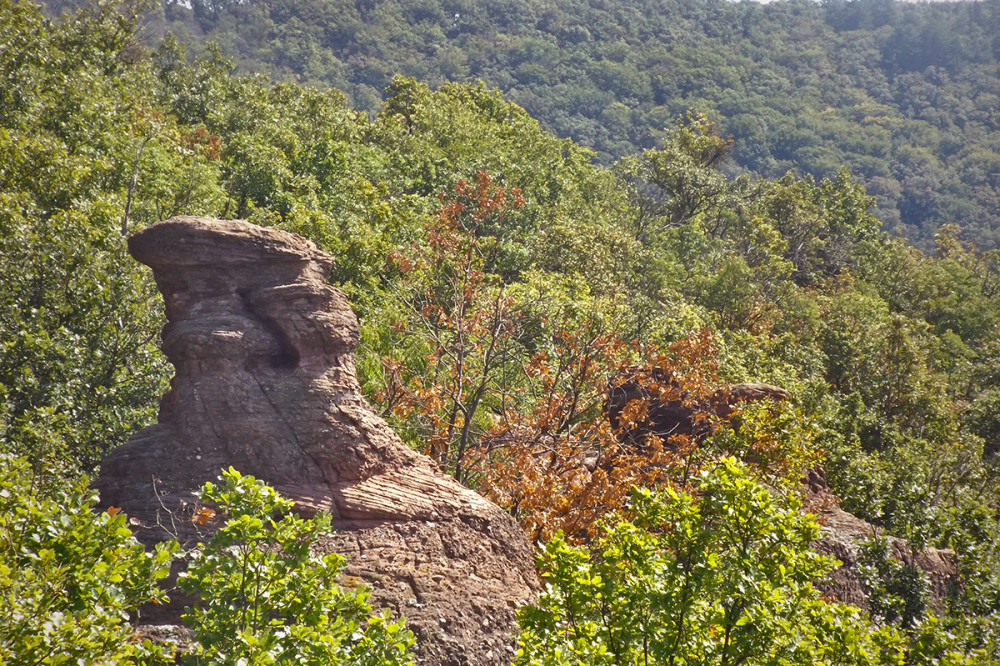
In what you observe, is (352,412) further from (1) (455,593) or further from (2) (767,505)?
(2) (767,505)

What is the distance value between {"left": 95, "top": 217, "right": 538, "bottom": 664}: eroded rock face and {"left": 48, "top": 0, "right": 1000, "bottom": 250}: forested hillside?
129 metres

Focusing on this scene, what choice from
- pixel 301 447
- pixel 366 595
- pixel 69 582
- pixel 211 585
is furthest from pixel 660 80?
pixel 69 582

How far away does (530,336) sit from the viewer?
22.0 meters

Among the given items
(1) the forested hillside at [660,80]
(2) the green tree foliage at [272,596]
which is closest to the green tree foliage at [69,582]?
(2) the green tree foliage at [272,596]

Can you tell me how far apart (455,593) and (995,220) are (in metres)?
147

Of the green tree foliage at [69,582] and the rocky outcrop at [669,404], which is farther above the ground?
the green tree foliage at [69,582]

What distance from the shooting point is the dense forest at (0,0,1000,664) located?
9.17 metres

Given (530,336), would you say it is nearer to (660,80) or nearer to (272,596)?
(272,596)

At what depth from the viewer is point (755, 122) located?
154875 millimetres

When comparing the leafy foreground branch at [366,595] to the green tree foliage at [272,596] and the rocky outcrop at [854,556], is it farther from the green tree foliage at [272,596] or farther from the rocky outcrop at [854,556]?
the rocky outcrop at [854,556]

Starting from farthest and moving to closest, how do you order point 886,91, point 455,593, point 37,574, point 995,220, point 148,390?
point 886,91 < point 995,220 < point 148,390 < point 455,593 < point 37,574

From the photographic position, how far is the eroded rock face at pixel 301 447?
36.4 ft

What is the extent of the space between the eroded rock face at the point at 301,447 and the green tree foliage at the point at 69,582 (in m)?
2.81

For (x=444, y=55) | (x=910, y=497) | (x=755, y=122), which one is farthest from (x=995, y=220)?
(x=910, y=497)
